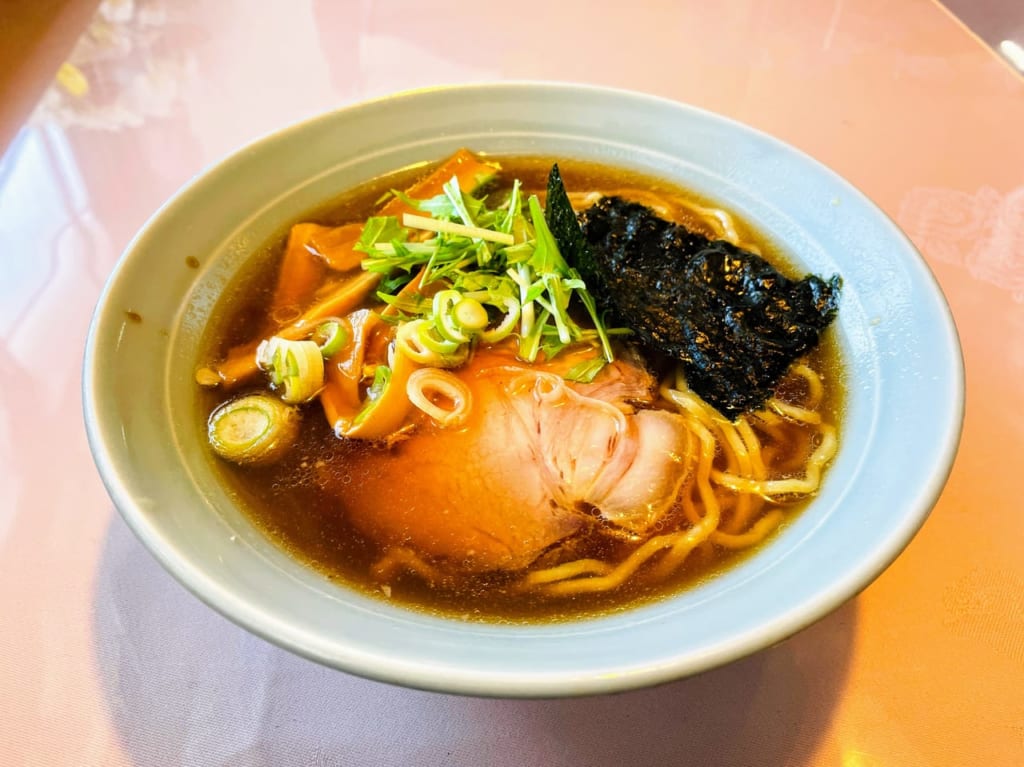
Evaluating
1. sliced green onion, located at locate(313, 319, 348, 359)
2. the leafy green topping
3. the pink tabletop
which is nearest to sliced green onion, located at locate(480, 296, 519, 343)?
the leafy green topping

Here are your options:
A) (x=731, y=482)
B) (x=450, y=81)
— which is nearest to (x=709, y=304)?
(x=731, y=482)

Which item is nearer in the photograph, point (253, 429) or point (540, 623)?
point (540, 623)

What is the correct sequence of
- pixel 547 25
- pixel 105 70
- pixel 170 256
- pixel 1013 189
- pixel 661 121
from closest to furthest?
pixel 170 256 < pixel 661 121 < pixel 1013 189 < pixel 105 70 < pixel 547 25

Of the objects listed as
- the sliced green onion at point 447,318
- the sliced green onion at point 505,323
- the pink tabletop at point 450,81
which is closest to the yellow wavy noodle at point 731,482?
the pink tabletop at point 450,81

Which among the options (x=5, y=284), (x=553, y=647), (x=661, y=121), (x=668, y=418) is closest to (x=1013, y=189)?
(x=661, y=121)

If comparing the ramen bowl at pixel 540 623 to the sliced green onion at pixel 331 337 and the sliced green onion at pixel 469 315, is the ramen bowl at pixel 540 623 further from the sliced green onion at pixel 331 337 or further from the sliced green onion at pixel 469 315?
the sliced green onion at pixel 469 315

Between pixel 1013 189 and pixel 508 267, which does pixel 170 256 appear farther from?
pixel 1013 189

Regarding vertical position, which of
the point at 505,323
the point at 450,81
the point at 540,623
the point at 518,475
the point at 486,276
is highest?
the point at 450,81

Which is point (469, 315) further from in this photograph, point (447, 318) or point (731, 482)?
point (731, 482)
